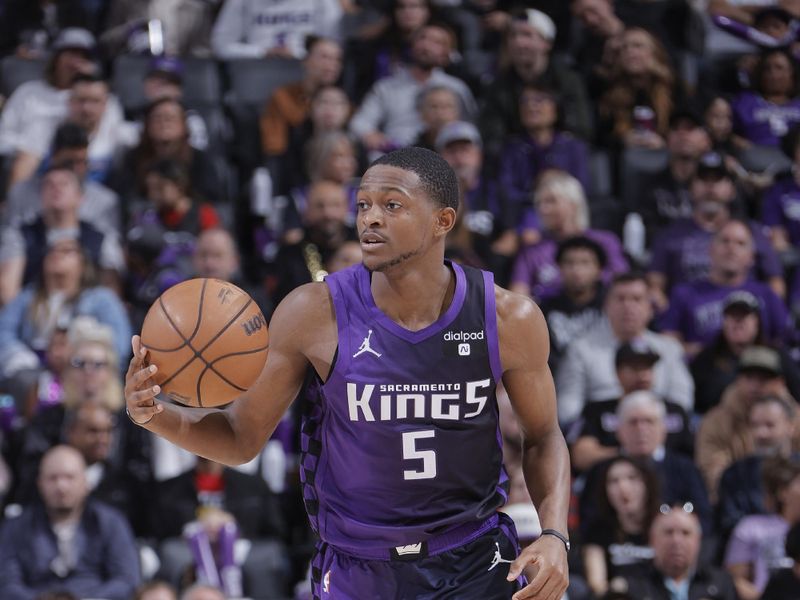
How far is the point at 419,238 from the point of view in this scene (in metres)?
4.05

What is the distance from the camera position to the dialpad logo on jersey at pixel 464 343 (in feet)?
13.4

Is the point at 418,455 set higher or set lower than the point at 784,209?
higher

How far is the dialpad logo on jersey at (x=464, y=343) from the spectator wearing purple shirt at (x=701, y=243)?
17.6 ft

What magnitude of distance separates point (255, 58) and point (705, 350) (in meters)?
3.88

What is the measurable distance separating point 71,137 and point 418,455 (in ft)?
18.9

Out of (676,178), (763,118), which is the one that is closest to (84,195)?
(676,178)

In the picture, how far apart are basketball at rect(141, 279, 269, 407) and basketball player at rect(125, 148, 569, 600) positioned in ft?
0.22

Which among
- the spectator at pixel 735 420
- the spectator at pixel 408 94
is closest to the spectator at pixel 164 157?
the spectator at pixel 408 94

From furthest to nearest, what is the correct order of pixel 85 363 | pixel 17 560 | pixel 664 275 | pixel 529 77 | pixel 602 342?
pixel 529 77
pixel 664 275
pixel 602 342
pixel 85 363
pixel 17 560

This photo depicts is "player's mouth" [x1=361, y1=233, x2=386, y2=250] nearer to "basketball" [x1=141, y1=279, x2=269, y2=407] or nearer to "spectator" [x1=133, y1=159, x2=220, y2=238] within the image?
"basketball" [x1=141, y1=279, x2=269, y2=407]

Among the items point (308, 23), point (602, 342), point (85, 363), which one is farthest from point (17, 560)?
point (308, 23)

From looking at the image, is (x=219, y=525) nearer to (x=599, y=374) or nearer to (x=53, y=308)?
(x=53, y=308)

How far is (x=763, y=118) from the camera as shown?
435 inches

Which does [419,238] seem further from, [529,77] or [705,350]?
[529,77]
